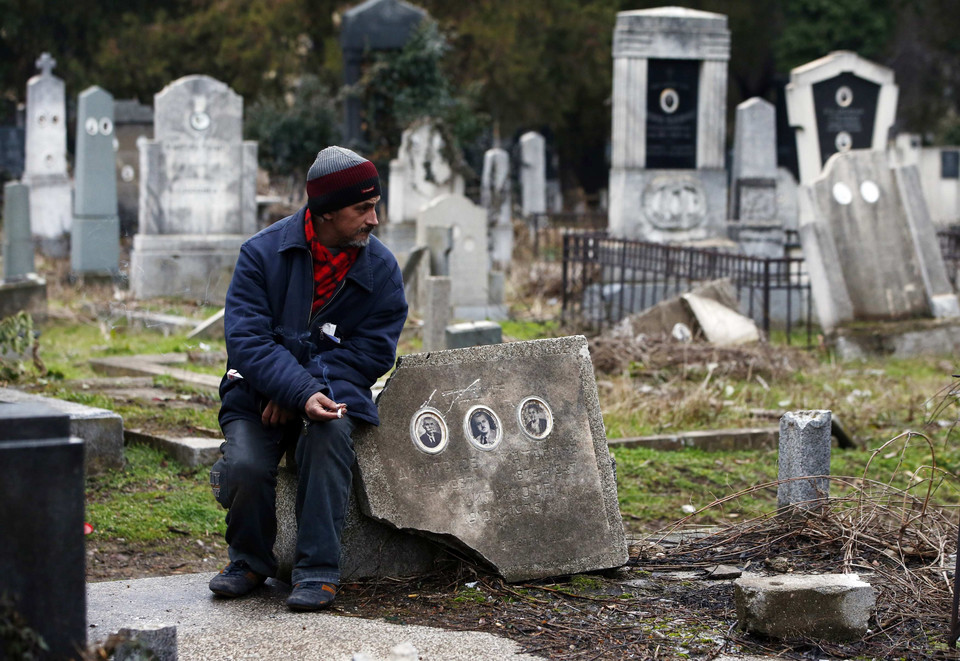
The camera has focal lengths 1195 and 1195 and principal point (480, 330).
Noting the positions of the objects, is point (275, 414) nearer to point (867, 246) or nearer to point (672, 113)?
point (867, 246)

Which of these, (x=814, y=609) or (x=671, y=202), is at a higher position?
(x=671, y=202)

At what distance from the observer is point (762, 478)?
6.87 meters

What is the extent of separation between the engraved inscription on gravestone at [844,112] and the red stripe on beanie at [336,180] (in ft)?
39.6

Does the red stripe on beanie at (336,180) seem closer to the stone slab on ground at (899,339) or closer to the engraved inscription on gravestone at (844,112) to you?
the stone slab on ground at (899,339)

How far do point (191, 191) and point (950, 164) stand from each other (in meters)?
18.9

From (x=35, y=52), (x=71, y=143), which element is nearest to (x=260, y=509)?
(x=71, y=143)

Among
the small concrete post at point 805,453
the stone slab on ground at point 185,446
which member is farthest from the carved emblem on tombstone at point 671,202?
the small concrete post at point 805,453

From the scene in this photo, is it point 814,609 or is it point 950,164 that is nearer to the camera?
point 814,609

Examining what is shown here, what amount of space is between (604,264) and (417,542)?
8747 millimetres

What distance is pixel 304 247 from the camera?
416cm

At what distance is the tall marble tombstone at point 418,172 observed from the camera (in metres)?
17.4

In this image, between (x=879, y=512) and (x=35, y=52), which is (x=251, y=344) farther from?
(x=35, y=52)

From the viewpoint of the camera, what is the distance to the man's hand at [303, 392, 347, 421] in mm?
3936

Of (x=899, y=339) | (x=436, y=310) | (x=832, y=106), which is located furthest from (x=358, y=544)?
(x=832, y=106)
